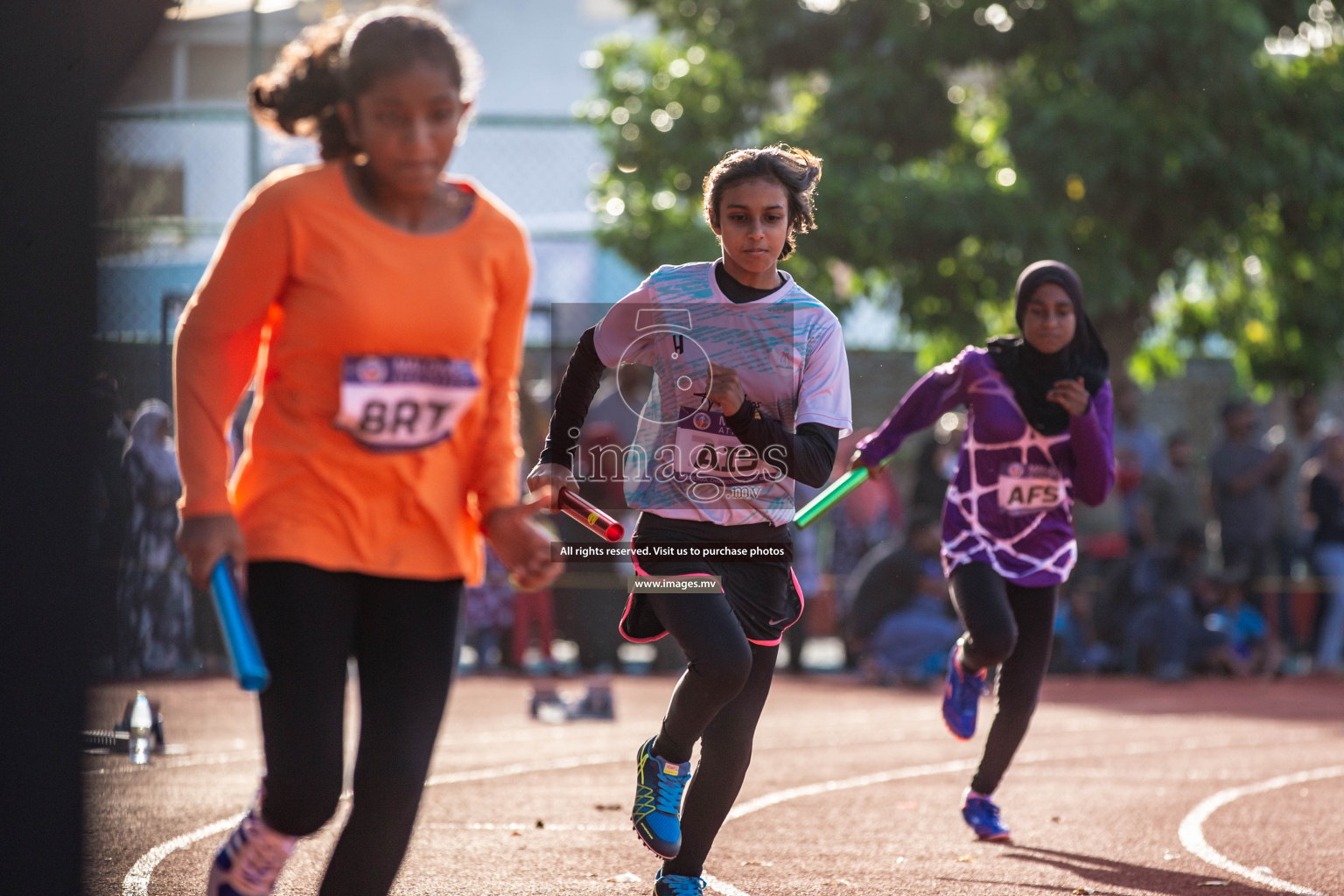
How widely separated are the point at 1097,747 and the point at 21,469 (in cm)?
758

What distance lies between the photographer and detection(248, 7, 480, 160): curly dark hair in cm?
360

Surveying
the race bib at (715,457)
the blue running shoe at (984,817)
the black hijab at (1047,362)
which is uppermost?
the black hijab at (1047,362)

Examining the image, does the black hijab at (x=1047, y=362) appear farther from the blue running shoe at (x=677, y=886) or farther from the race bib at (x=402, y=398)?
the race bib at (x=402, y=398)

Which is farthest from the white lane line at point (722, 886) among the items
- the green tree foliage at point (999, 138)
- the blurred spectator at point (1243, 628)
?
the blurred spectator at point (1243, 628)

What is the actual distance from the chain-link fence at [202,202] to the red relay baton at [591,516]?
111cm

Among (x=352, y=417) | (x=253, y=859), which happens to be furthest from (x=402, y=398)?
(x=253, y=859)

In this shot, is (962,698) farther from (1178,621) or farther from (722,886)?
(1178,621)

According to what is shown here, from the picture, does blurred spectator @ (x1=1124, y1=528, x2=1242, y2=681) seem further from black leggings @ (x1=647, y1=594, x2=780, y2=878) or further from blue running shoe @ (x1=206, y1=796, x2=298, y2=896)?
blue running shoe @ (x1=206, y1=796, x2=298, y2=896)

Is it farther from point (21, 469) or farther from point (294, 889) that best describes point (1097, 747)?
point (21, 469)

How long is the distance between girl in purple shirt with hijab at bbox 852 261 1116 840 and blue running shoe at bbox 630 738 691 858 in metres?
1.87

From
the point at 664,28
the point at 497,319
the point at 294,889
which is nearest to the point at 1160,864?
the point at 294,889

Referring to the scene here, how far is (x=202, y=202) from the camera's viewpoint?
37.0ft

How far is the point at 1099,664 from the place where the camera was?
49.6ft

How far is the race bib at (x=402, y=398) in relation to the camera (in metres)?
3.59
